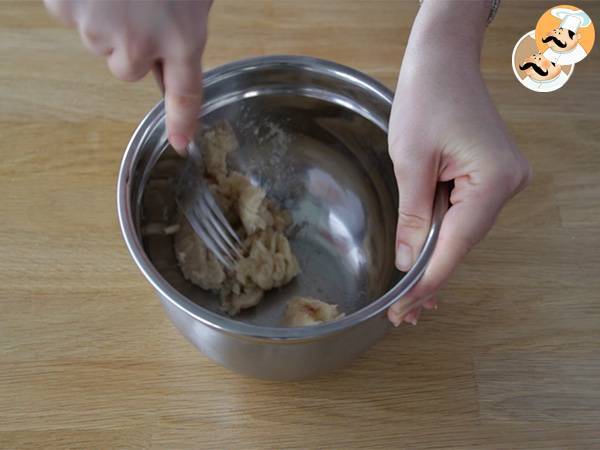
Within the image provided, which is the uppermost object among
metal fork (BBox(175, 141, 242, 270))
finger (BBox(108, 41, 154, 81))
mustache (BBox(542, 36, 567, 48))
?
finger (BBox(108, 41, 154, 81))

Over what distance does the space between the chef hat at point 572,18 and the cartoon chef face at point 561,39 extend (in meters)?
0.02

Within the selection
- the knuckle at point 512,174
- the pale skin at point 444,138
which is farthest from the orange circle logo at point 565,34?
the knuckle at point 512,174

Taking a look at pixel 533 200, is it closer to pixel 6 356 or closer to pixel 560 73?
pixel 560 73

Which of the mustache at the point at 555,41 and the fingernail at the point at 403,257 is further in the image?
the mustache at the point at 555,41

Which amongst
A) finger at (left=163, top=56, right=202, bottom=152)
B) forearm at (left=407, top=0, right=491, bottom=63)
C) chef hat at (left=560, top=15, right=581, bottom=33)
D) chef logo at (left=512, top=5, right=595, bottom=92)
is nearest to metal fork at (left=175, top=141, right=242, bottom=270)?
finger at (left=163, top=56, right=202, bottom=152)

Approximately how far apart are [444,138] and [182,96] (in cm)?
34

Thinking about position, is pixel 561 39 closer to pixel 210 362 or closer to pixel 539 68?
pixel 539 68

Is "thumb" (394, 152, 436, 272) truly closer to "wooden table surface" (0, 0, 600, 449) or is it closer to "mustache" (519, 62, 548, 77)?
"wooden table surface" (0, 0, 600, 449)

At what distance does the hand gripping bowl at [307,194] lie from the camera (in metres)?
0.82

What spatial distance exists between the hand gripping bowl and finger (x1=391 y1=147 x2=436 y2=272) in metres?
0.02

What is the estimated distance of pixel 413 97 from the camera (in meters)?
0.83

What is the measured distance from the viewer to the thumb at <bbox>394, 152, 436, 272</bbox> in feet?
2.72

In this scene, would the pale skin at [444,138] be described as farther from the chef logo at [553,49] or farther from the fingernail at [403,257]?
the chef logo at [553,49]

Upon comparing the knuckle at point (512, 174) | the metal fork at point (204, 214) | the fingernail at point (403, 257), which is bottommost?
the metal fork at point (204, 214)
